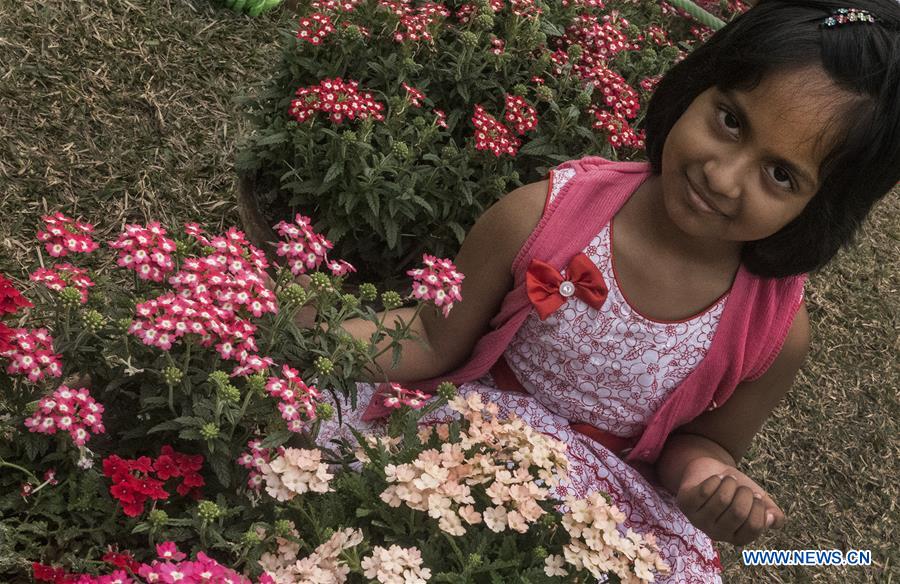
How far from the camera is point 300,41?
3.07 meters

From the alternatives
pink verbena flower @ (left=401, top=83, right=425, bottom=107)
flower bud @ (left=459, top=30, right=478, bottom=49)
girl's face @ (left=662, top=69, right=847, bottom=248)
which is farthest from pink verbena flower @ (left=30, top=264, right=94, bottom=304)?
flower bud @ (left=459, top=30, right=478, bottom=49)

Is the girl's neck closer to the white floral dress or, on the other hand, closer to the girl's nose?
the white floral dress

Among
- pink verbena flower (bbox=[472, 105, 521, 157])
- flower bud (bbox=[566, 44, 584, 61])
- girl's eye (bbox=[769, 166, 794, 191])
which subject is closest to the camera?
girl's eye (bbox=[769, 166, 794, 191])

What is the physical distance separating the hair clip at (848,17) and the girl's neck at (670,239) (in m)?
0.53

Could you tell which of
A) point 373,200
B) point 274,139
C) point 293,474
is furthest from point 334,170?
point 293,474

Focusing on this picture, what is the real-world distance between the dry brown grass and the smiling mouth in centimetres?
171

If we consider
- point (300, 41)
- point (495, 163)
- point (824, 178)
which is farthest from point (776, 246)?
point (300, 41)

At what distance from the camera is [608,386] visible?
2361 mm

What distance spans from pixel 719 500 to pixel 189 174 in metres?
2.34

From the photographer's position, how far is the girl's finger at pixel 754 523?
6.61 ft

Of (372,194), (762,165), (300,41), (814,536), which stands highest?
(762,165)

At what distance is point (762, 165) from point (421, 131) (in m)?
1.31

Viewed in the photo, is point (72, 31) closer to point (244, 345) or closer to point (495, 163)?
point (495, 163)

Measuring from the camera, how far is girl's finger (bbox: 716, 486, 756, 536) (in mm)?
2014
